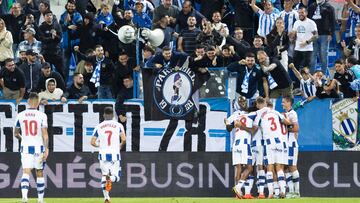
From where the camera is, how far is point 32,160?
2597 cm

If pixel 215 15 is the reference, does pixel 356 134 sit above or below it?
below

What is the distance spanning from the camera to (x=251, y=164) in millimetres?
28672

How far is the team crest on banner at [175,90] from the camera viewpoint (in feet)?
98.7

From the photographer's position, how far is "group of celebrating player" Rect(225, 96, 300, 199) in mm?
28297

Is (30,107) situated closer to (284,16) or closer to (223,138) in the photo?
(223,138)

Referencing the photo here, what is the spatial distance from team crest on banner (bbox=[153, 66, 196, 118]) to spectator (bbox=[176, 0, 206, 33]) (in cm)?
276

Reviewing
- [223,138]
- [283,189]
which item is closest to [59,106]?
[223,138]

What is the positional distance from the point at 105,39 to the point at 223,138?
4476mm

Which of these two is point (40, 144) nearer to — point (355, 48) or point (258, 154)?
point (258, 154)

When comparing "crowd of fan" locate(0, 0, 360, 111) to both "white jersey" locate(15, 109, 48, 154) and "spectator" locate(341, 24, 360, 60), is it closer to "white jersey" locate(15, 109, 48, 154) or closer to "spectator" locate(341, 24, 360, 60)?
"spectator" locate(341, 24, 360, 60)

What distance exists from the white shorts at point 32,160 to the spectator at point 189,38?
6625mm

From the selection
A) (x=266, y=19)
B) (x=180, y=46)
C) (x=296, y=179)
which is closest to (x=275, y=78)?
(x=296, y=179)

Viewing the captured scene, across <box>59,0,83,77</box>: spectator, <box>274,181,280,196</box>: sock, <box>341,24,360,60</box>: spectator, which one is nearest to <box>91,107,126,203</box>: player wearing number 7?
<box>274,181,280,196</box>: sock

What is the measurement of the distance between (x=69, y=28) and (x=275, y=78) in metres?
5.93
